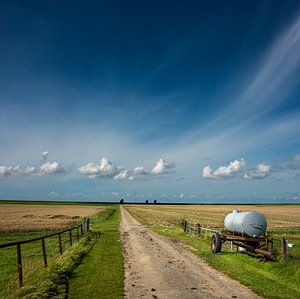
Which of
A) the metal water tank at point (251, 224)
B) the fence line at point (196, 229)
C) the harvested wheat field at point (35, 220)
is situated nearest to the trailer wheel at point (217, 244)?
the metal water tank at point (251, 224)

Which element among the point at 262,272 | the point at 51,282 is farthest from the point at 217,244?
the point at 51,282

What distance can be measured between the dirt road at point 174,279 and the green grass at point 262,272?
509mm

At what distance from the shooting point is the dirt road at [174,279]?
37.3 ft

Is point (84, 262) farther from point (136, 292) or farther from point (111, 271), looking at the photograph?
point (136, 292)

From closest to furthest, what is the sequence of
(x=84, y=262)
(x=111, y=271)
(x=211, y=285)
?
(x=211, y=285) → (x=111, y=271) → (x=84, y=262)

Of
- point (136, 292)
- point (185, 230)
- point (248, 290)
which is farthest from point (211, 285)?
point (185, 230)

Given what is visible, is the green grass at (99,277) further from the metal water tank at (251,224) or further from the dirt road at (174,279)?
the metal water tank at (251,224)

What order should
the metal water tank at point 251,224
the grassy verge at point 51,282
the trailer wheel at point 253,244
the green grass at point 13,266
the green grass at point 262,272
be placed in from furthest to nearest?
the trailer wheel at point 253,244 < the metal water tank at point 251,224 < the green grass at point 13,266 < the green grass at point 262,272 < the grassy verge at point 51,282

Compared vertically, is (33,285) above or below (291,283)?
above

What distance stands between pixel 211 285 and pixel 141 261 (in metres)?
5.68

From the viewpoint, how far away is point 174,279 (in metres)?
13.5

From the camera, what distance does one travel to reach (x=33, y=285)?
37.8 ft

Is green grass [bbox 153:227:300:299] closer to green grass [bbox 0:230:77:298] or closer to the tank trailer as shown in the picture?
the tank trailer

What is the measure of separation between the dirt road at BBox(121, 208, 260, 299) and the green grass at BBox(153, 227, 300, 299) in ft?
1.67
